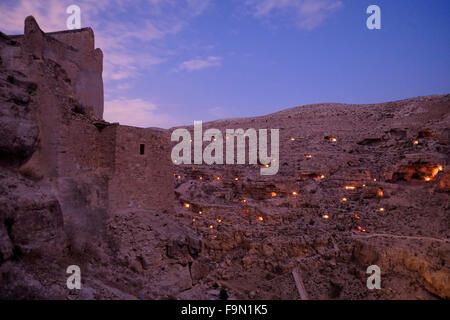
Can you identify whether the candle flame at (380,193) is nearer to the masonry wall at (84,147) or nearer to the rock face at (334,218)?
the rock face at (334,218)

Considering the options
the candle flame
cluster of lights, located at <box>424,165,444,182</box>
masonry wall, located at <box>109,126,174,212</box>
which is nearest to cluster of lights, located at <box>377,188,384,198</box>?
the candle flame

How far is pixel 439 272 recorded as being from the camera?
11.5m

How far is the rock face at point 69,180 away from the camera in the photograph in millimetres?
7270

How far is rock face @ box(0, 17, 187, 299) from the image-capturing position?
7.27 m

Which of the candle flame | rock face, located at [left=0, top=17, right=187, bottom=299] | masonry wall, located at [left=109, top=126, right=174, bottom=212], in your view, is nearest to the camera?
rock face, located at [left=0, top=17, right=187, bottom=299]

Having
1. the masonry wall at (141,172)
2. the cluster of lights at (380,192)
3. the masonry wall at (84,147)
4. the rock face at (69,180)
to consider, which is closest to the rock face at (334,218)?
the cluster of lights at (380,192)

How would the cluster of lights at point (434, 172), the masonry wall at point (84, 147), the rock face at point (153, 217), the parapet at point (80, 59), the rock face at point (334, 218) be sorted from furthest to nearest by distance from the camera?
the cluster of lights at point (434, 172) < the rock face at point (334, 218) < the parapet at point (80, 59) < the masonry wall at point (84, 147) < the rock face at point (153, 217)

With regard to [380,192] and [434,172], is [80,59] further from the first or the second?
[434,172]

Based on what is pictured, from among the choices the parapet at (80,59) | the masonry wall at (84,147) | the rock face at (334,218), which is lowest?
the rock face at (334,218)

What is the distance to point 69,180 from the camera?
31.7 feet

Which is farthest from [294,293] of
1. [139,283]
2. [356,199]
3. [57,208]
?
[356,199]

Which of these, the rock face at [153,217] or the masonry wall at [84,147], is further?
the masonry wall at [84,147]

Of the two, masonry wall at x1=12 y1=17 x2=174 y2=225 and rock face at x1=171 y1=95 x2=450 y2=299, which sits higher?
masonry wall at x1=12 y1=17 x2=174 y2=225

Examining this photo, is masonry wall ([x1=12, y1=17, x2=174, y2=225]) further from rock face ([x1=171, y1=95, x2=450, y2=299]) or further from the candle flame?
the candle flame
